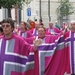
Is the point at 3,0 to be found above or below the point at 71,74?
above

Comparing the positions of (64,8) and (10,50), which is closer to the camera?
(10,50)

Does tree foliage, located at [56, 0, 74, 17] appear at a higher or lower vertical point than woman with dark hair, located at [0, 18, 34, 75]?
lower

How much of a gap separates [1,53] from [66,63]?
4.65 m

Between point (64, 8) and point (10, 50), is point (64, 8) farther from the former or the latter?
point (10, 50)

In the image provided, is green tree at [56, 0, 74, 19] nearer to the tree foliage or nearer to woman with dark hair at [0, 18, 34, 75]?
the tree foliage

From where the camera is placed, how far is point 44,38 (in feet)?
33.8

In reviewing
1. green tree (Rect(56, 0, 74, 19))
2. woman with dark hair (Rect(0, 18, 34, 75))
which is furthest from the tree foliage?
woman with dark hair (Rect(0, 18, 34, 75))

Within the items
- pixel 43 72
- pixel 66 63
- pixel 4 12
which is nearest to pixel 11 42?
pixel 43 72

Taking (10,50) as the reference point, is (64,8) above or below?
below

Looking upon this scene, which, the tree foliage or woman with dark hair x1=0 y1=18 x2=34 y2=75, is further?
the tree foliage

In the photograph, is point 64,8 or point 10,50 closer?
point 10,50

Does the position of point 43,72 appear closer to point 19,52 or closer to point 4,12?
point 19,52

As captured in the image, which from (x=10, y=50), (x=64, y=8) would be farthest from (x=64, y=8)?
(x=10, y=50)

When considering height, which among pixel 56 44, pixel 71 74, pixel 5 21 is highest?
pixel 5 21
